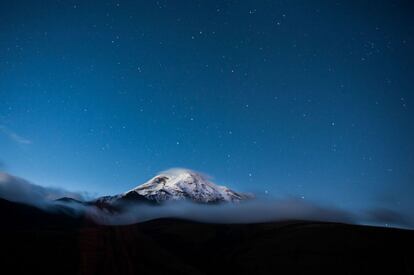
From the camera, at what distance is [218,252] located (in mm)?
78250

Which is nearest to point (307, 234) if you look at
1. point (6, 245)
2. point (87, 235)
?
point (87, 235)

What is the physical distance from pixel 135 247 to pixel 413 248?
56.0 metres

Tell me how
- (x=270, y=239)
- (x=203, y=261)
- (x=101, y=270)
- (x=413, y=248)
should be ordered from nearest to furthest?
(x=101, y=270) → (x=413, y=248) → (x=203, y=261) → (x=270, y=239)

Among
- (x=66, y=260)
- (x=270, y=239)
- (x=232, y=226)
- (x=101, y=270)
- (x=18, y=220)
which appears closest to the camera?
(x=101, y=270)

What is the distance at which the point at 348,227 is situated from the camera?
79.8 metres

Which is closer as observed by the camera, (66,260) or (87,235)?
(66,260)

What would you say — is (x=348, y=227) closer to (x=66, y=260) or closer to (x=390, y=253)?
(x=390, y=253)

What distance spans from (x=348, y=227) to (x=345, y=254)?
18211mm

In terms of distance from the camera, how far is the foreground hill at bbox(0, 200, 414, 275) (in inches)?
2290

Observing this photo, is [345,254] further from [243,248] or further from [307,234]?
[243,248]

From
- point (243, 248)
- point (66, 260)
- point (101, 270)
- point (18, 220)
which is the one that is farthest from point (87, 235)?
point (18, 220)

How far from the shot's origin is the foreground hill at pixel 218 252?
58156mm

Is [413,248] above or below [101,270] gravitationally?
above

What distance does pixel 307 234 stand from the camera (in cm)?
7681
